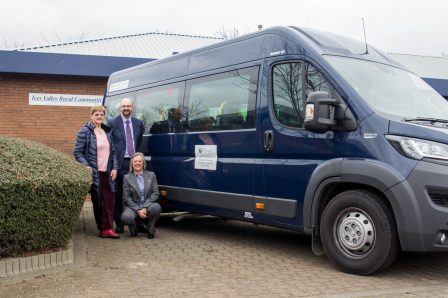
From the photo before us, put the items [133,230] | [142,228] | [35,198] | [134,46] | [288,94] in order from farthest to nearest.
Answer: [134,46] < [142,228] < [133,230] < [288,94] < [35,198]

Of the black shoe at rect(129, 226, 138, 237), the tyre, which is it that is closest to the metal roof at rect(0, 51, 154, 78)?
the black shoe at rect(129, 226, 138, 237)

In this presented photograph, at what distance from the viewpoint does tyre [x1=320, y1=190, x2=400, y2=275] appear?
4840 mm

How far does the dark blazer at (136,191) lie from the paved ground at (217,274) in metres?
0.51

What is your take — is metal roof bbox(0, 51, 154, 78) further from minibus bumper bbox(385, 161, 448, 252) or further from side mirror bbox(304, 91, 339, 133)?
minibus bumper bbox(385, 161, 448, 252)

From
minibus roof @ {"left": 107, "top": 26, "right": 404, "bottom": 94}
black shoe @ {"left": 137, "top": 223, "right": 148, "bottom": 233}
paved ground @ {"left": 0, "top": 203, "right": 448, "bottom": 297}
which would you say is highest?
minibus roof @ {"left": 107, "top": 26, "right": 404, "bottom": 94}

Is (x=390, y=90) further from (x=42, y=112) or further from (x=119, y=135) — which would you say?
(x=42, y=112)

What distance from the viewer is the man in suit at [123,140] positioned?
25.3ft

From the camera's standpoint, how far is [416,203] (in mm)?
4629

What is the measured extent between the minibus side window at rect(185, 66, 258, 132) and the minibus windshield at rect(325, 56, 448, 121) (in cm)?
120

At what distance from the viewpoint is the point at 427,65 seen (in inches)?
727

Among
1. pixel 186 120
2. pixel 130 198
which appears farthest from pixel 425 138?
pixel 130 198

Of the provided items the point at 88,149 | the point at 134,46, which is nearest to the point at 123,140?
the point at 88,149

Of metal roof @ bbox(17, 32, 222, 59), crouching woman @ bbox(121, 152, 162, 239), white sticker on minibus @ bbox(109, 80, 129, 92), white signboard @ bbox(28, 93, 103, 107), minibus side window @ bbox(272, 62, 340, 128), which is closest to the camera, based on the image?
minibus side window @ bbox(272, 62, 340, 128)

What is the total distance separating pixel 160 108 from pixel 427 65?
13413mm
